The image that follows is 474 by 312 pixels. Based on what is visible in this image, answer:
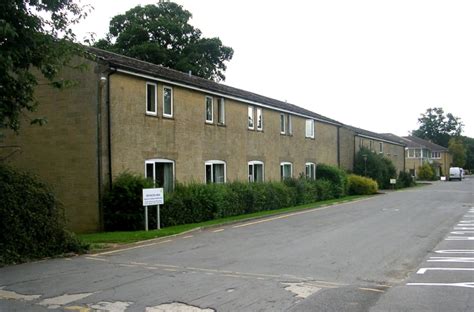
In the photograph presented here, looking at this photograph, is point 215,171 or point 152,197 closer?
point 152,197

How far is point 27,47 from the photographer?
10.7 meters

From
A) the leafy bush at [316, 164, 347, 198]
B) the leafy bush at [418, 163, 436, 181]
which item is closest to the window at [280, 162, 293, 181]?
the leafy bush at [316, 164, 347, 198]

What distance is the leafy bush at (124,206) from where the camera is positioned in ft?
60.2

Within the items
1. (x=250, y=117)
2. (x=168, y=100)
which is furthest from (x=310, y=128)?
(x=168, y=100)

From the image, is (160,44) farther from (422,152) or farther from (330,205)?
(422,152)

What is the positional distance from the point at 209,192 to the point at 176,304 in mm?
14747

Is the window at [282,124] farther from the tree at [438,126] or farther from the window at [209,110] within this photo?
the tree at [438,126]

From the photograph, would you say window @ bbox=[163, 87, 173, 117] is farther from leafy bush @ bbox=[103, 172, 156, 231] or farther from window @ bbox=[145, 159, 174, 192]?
leafy bush @ bbox=[103, 172, 156, 231]

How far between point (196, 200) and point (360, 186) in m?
24.6

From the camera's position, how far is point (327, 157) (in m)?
41.5

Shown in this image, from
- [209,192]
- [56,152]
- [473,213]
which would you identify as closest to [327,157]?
[473,213]

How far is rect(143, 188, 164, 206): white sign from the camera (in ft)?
56.9

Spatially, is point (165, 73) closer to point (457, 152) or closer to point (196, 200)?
point (196, 200)

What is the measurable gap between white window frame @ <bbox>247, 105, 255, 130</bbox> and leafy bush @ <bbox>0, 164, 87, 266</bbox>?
56.9ft
